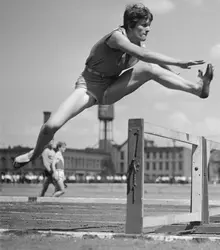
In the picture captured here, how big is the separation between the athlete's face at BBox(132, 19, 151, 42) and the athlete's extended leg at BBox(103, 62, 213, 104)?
27cm

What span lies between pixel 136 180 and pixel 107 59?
127 cm

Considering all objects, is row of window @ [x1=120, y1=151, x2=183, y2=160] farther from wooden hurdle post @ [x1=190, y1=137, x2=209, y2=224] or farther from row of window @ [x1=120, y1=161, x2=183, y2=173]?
wooden hurdle post @ [x1=190, y1=137, x2=209, y2=224]

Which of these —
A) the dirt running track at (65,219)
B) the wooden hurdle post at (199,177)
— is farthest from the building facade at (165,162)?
the wooden hurdle post at (199,177)

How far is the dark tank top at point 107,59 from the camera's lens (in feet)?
18.9

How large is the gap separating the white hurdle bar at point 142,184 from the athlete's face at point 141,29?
90cm

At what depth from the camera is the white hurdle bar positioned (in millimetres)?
5316

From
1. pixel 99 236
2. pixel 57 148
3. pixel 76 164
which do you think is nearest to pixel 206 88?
pixel 99 236

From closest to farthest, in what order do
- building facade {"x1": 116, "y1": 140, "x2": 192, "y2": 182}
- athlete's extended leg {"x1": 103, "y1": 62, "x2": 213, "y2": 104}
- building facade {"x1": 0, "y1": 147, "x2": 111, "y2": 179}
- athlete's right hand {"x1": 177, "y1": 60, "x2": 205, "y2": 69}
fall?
athlete's right hand {"x1": 177, "y1": 60, "x2": 205, "y2": 69}, athlete's extended leg {"x1": 103, "y1": 62, "x2": 213, "y2": 104}, building facade {"x1": 0, "y1": 147, "x2": 111, "y2": 179}, building facade {"x1": 116, "y1": 140, "x2": 192, "y2": 182}

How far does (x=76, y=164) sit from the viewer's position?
140 meters

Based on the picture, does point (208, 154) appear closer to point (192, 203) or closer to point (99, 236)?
point (192, 203)

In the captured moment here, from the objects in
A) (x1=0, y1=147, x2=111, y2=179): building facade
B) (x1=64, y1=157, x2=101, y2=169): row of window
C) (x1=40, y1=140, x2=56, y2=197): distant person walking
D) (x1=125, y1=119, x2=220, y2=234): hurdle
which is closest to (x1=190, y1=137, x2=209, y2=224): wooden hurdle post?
(x1=125, y1=119, x2=220, y2=234): hurdle

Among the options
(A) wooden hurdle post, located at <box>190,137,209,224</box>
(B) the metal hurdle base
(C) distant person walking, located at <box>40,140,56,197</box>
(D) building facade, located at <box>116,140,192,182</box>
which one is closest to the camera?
(B) the metal hurdle base

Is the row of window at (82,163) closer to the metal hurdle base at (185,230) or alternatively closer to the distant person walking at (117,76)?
the metal hurdle base at (185,230)

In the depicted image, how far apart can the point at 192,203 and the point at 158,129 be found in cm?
155
